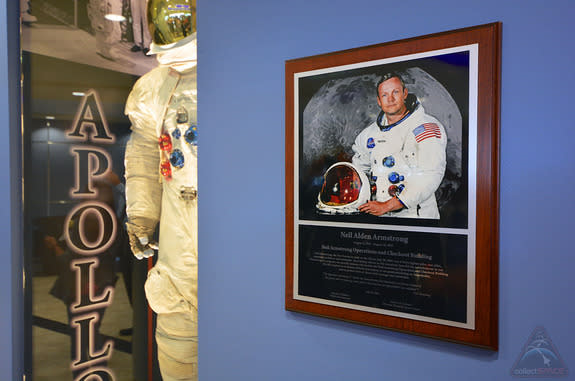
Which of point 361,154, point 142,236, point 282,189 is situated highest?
point 361,154

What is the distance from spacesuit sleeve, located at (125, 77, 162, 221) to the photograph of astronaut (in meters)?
0.76

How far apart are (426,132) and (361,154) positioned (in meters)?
0.20

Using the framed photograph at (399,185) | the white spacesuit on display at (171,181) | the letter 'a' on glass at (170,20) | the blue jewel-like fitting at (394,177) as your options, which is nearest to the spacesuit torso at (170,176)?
the white spacesuit on display at (171,181)

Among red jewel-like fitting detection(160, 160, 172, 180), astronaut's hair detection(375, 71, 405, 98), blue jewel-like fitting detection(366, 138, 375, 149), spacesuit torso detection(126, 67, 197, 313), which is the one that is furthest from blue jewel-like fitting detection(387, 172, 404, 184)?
red jewel-like fitting detection(160, 160, 172, 180)

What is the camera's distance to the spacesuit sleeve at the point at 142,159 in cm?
178

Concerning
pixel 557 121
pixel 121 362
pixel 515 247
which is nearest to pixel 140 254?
pixel 121 362

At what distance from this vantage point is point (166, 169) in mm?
1732

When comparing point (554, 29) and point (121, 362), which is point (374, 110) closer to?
point (554, 29)

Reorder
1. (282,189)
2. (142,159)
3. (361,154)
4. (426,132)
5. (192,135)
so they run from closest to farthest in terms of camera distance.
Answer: (426,132)
(361,154)
(282,189)
(192,135)
(142,159)

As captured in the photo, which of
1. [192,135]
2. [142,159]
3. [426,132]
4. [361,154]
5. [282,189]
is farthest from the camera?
[142,159]

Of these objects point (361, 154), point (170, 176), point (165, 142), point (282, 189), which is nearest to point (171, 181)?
point (170, 176)

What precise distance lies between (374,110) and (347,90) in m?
0.12

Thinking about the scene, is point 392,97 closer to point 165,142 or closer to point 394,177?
point 394,177

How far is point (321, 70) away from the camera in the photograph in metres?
1.32
